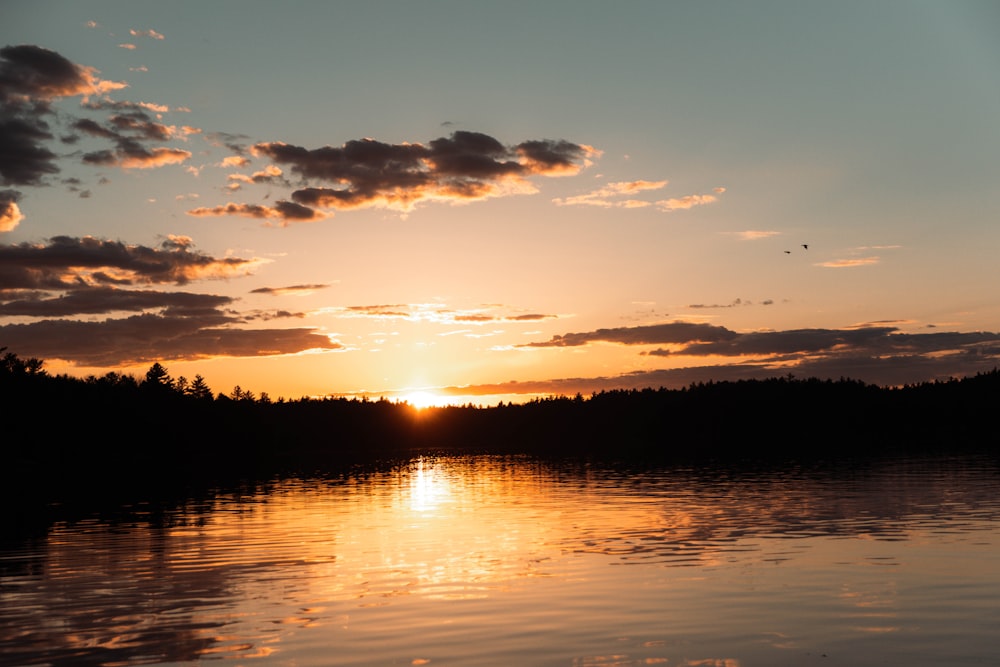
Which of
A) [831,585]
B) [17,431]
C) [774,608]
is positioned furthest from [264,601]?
[17,431]

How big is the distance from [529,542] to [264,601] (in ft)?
61.0

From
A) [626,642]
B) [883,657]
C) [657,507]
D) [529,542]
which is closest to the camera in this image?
[883,657]

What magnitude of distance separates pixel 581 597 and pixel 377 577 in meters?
9.40

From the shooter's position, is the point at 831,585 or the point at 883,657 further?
the point at 831,585

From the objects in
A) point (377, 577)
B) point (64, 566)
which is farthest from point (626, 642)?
point (64, 566)

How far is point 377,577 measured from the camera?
3700cm

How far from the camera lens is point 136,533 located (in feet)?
183

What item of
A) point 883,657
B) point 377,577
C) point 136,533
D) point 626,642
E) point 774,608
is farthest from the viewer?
point 136,533

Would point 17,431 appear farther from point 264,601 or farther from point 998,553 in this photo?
point 998,553

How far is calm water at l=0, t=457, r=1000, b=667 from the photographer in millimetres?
24094

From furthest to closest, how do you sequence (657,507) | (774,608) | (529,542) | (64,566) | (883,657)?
1. (657,507)
2. (529,542)
3. (64,566)
4. (774,608)
5. (883,657)

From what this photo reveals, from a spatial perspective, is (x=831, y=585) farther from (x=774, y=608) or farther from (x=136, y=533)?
(x=136, y=533)

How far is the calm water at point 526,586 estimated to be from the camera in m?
24.1

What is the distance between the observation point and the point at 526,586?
33.7m
